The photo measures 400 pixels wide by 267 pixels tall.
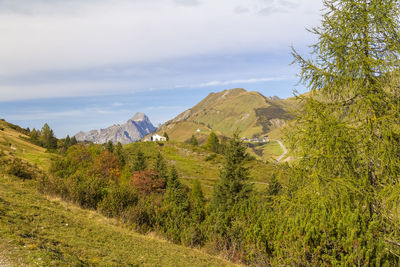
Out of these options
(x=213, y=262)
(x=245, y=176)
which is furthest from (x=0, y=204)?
(x=245, y=176)

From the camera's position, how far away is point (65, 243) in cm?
863

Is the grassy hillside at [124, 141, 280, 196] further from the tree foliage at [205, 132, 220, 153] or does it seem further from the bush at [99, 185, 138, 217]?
the bush at [99, 185, 138, 217]

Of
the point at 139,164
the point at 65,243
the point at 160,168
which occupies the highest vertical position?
the point at 65,243

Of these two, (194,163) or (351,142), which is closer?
(351,142)

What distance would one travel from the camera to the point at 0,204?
10617 millimetres

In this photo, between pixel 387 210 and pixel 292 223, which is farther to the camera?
pixel 292 223

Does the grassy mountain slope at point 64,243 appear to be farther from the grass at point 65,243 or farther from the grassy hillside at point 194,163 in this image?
the grassy hillside at point 194,163

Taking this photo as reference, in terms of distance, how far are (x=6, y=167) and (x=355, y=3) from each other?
2600cm

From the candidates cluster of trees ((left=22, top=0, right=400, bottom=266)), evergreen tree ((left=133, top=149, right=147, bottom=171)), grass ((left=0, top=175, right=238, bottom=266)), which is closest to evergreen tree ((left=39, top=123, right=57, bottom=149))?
evergreen tree ((left=133, top=149, right=147, bottom=171))

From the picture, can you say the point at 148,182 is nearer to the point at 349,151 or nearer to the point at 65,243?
the point at 65,243

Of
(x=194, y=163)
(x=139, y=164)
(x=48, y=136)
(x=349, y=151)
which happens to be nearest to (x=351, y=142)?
(x=349, y=151)

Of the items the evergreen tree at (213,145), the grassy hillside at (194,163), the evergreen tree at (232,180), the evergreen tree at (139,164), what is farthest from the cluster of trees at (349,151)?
the evergreen tree at (213,145)

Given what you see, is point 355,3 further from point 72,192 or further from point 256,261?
point 72,192

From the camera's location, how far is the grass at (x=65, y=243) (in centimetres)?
693
